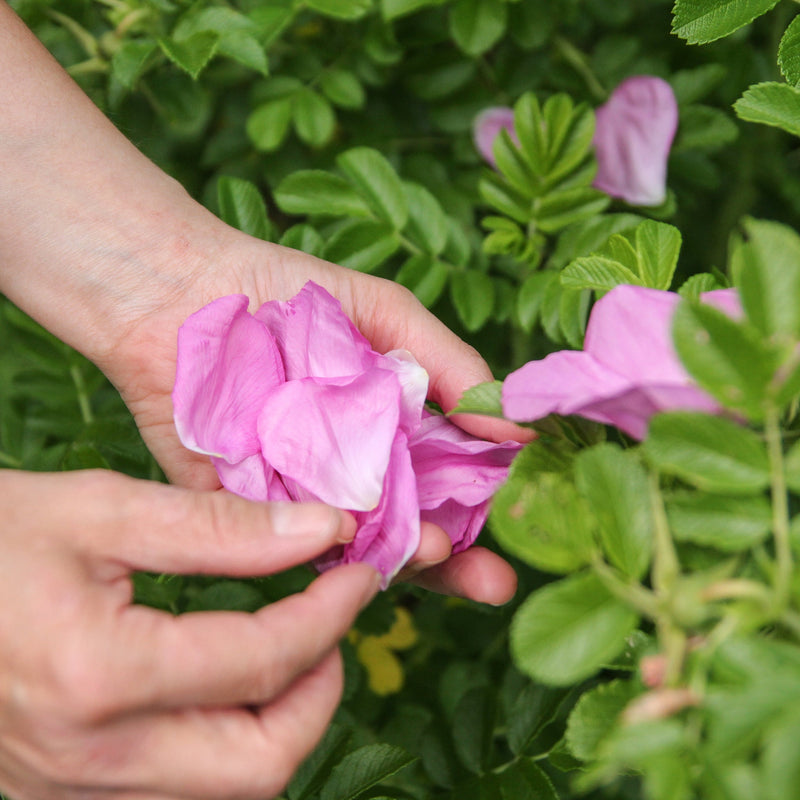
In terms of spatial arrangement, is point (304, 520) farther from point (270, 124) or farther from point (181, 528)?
Result: point (270, 124)

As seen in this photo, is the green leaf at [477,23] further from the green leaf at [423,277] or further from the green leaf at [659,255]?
the green leaf at [659,255]

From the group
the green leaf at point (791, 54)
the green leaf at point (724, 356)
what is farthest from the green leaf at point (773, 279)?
the green leaf at point (791, 54)

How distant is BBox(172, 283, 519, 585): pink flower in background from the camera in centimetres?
75

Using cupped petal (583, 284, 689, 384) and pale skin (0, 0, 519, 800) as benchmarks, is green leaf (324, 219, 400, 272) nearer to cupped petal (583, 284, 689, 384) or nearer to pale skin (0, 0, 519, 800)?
pale skin (0, 0, 519, 800)

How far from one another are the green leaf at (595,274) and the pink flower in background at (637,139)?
1.66ft

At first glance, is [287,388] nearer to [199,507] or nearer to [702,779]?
[199,507]

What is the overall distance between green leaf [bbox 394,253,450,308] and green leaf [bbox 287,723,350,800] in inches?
19.2

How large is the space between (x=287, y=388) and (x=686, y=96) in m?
0.81

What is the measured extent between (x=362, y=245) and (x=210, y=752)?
0.63 m

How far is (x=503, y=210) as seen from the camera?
1.03 m

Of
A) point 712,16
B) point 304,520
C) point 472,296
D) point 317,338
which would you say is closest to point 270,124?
point 472,296

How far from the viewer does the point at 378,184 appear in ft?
3.51

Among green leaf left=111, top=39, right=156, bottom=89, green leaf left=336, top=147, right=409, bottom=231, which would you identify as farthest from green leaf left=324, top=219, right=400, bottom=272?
green leaf left=111, top=39, right=156, bottom=89

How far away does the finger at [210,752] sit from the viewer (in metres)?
0.59
